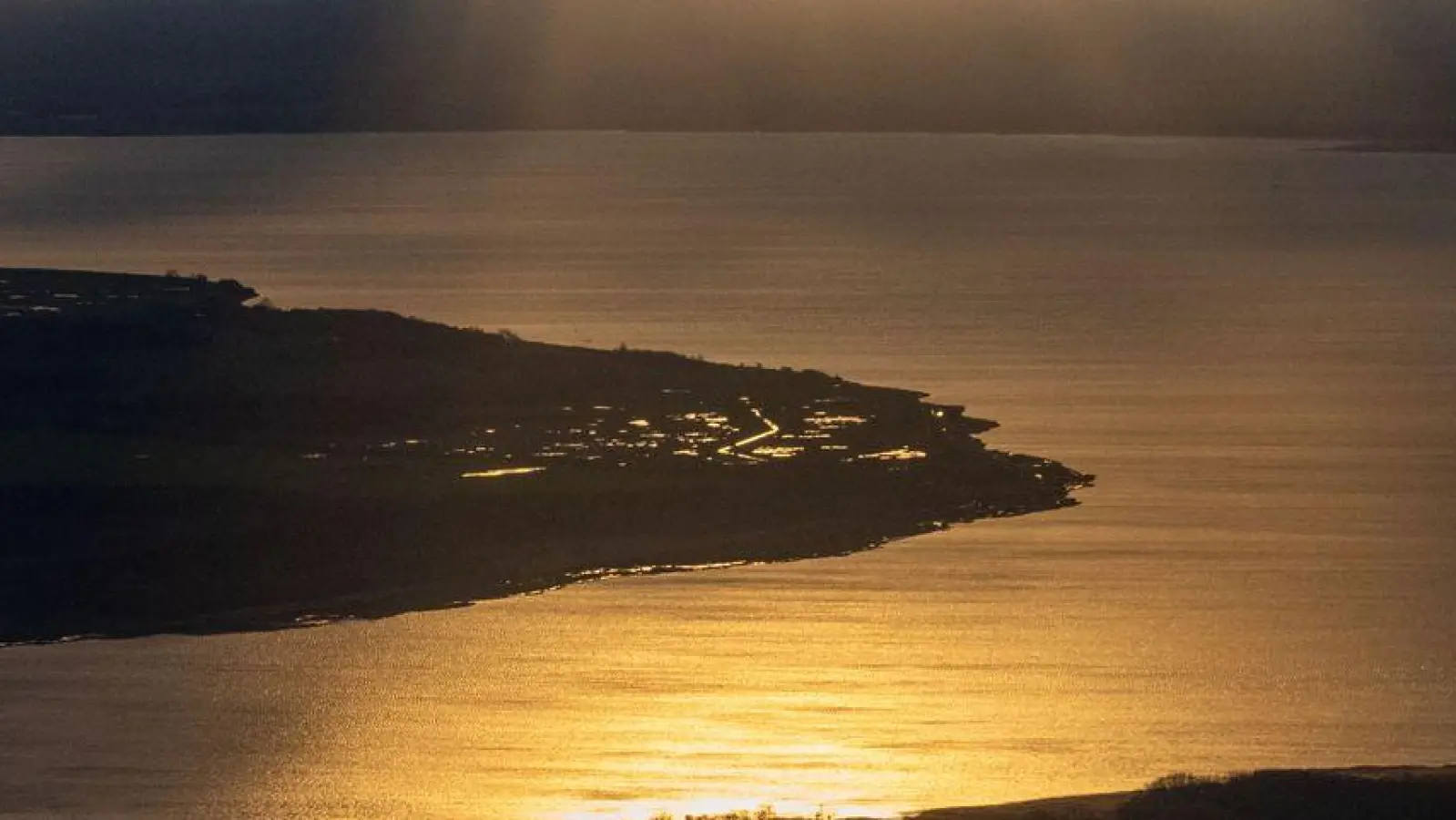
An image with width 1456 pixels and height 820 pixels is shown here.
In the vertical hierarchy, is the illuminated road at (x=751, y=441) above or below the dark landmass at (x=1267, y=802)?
above

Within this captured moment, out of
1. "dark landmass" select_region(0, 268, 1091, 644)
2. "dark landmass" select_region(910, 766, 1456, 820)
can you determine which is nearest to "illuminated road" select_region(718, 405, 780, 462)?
"dark landmass" select_region(0, 268, 1091, 644)

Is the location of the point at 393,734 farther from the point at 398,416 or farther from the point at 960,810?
the point at 398,416

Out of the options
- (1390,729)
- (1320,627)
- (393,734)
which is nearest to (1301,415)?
(1320,627)

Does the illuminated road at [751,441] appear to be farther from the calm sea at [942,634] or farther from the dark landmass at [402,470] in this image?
the calm sea at [942,634]

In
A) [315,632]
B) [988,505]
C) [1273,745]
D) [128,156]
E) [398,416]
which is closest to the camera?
[1273,745]

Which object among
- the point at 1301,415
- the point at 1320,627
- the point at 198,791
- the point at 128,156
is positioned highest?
the point at 128,156

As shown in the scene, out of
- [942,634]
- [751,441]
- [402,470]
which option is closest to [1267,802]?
[942,634]

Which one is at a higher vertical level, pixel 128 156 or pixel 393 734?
pixel 128 156

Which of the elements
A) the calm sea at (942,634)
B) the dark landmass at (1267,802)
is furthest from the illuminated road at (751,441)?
the dark landmass at (1267,802)
